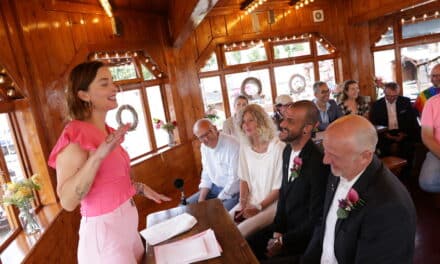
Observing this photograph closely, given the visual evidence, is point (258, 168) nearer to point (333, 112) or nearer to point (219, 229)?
point (219, 229)

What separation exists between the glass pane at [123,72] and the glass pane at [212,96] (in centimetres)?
123

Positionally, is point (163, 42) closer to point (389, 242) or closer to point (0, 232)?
point (0, 232)

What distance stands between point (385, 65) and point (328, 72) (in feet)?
3.43

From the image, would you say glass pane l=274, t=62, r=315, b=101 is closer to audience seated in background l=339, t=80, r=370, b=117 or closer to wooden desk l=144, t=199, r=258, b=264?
audience seated in background l=339, t=80, r=370, b=117

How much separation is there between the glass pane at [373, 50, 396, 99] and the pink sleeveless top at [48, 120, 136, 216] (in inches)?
224

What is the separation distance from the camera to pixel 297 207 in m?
1.76

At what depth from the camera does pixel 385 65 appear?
18.5 ft

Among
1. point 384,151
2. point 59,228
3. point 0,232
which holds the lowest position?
point 384,151

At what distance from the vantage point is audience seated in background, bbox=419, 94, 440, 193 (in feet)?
8.29

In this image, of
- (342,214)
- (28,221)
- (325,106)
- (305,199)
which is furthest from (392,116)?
(28,221)

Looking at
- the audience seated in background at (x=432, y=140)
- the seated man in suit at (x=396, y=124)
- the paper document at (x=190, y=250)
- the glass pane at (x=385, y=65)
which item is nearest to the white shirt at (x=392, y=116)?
the seated man in suit at (x=396, y=124)

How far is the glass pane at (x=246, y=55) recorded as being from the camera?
17.0 feet

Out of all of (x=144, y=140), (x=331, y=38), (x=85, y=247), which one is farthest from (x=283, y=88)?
(x=85, y=247)

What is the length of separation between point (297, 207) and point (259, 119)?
0.75 meters
